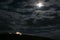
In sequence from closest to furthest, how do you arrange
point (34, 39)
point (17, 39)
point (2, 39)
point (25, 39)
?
point (17, 39)
point (25, 39)
point (2, 39)
point (34, 39)

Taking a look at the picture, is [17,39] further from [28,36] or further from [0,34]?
[0,34]

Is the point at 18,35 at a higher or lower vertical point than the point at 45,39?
lower

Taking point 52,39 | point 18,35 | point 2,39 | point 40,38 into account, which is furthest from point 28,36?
point 18,35

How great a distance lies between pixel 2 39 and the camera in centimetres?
3922

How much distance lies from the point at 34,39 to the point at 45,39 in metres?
4.73

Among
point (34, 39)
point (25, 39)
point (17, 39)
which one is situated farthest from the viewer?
point (34, 39)

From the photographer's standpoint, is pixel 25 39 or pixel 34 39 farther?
pixel 34 39

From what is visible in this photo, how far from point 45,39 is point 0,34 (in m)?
17.9

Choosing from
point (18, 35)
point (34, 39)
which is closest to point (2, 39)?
point (34, 39)

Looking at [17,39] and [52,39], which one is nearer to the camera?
[17,39]

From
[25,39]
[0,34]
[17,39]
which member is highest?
[0,34]

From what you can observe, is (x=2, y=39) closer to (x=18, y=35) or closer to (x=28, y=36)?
(x=28, y=36)

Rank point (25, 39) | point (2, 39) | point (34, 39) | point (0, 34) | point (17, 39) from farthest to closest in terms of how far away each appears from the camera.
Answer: point (0, 34), point (34, 39), point (2, 39), point (25, 39), point (17, 39)

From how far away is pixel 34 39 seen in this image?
41.8 meters
